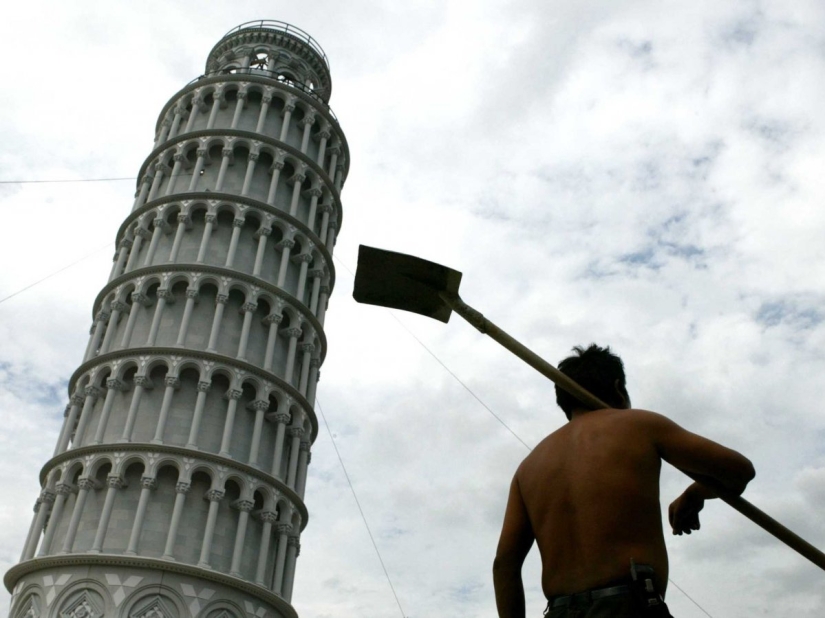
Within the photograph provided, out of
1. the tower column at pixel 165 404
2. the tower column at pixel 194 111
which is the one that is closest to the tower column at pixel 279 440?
the tower column at pixel 165 404

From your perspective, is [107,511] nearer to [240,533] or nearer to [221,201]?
[240,533]

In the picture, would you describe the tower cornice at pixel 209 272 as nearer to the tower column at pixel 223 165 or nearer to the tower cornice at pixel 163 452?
the tower column at pixel 223 165

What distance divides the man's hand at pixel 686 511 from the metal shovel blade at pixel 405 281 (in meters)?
1.73

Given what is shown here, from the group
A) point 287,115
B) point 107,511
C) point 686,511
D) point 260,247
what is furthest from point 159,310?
point 686,511

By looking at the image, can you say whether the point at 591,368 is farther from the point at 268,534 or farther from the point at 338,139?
the point at 338,139

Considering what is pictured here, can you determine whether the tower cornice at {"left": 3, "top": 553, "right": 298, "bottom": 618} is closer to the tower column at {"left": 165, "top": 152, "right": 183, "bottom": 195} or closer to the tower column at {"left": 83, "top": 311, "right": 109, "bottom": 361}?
the tower column at {"left": 83, "top": 311, "right": 109, "bottom": 361}

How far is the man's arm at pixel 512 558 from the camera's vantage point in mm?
4004

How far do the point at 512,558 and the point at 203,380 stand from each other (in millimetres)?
27085

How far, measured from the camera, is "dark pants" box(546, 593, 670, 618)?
3368mm

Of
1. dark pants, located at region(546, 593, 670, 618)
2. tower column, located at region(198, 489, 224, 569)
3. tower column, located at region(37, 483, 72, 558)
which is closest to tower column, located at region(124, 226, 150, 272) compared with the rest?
tower column, located at region(37, 483, 72, 558)

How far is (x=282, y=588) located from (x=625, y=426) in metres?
27.8

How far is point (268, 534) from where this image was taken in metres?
28.5

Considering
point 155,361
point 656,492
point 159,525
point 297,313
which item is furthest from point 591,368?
point 297,313

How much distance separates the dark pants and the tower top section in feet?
134
